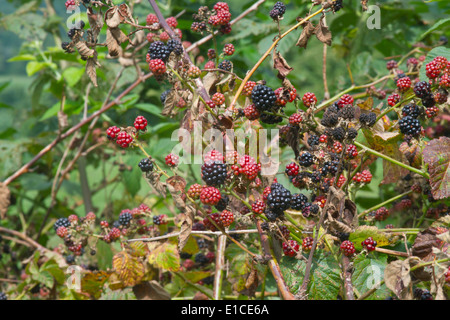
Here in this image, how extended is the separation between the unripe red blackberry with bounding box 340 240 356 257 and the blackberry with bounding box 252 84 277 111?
0.35m

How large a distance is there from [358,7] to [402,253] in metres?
1.48

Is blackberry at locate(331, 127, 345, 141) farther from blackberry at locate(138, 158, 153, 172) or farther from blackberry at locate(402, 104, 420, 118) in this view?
blackberry at locate(138, 158, 153, 172)

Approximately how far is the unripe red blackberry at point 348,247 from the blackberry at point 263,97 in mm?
352

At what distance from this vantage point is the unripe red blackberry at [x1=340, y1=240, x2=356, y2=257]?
1.04 meters

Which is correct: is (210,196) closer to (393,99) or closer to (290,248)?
(290,248)

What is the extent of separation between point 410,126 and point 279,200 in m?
0.37

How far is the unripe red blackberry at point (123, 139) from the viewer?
1.02 metres

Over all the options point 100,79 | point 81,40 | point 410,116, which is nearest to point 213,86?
point 81,40

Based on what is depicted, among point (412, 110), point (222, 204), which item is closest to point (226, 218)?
point (222, 204)

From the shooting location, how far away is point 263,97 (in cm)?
101

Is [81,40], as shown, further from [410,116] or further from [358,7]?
[358,7]

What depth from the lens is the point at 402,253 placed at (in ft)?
3.57

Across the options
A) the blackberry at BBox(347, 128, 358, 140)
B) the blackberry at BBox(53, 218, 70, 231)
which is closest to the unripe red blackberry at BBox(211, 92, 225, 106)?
the blackberry at BBox(347, 128, 358, 140)
